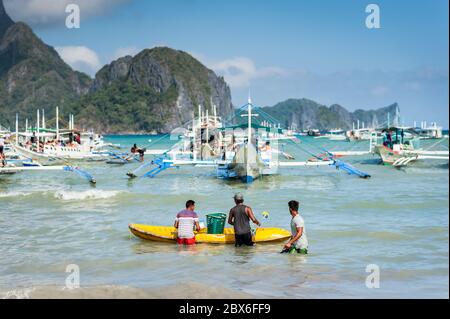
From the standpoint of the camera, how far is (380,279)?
9.40 meters

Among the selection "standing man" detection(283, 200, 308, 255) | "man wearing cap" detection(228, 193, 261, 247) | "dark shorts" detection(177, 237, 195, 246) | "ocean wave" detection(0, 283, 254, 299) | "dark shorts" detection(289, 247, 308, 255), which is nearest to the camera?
"ocean wave" detection(0, 283, 254, 299)

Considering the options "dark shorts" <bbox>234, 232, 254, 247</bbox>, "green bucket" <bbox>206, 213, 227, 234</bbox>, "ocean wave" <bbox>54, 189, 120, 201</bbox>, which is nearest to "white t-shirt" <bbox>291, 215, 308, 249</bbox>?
"dark shorts" <bbox>234, 232, 254, 247</bbox>

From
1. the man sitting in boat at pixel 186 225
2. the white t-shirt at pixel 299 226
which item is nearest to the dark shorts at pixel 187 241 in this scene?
the man sitting in boat at pixel 186 225

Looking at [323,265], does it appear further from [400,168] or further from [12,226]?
[400,168]

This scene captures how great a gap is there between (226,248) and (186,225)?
98cm

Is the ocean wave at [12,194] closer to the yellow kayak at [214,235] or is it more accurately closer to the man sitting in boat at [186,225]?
the yellow kayak at [214,235]

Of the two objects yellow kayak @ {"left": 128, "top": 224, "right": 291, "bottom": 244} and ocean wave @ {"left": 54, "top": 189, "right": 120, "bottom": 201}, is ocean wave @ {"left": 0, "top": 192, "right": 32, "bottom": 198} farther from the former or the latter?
yellow kayak @ {"left": 128, "top": 224, "right": 291, "bottom": 244}

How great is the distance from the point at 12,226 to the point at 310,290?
1002 centimetres

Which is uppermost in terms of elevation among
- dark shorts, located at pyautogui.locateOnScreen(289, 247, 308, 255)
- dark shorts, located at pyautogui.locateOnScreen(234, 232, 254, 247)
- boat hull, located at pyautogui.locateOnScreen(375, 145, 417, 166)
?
boat hull, located at pyautogui.locateOnScreen(375, 145, 417, 166)

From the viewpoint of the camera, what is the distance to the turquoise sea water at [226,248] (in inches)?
349

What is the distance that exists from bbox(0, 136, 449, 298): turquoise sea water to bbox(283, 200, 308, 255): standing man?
0.19 metres

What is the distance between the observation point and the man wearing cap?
1127 cm

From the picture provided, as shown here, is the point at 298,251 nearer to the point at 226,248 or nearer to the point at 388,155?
the point at 226,248
